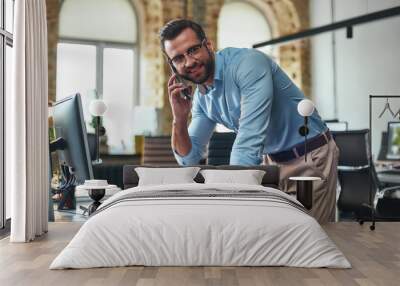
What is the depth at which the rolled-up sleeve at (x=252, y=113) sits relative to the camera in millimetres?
5691

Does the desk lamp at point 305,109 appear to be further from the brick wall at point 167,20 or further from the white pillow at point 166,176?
the brick wall at point 167,20

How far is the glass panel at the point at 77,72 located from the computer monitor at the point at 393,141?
3.75 meters

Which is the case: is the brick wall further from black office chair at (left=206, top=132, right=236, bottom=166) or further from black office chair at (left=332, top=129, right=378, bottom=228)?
black office chair at (left=332, top=129, right=378, bottom=228)

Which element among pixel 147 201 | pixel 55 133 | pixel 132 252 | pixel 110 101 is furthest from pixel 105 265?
pixel 110 101

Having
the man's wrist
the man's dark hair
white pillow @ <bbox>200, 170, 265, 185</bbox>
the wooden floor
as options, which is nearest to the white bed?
the wooden floor

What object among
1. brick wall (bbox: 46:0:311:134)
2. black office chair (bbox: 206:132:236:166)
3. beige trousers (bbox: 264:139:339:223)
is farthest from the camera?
brick wall (bbox: 46:0:311:134)

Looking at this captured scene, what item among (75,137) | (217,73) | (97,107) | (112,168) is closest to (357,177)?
(217,73)

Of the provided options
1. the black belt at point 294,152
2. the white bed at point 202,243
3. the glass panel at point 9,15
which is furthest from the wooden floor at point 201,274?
the glass panel at point 9,15

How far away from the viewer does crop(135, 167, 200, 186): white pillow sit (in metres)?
5.29

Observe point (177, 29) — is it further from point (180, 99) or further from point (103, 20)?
point (103, 20)

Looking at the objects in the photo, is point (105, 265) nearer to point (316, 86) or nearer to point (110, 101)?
point (110, 101)

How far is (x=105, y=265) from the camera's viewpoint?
350 cm

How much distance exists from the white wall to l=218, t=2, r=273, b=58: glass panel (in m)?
0.70

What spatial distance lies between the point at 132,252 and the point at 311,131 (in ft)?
10.00
